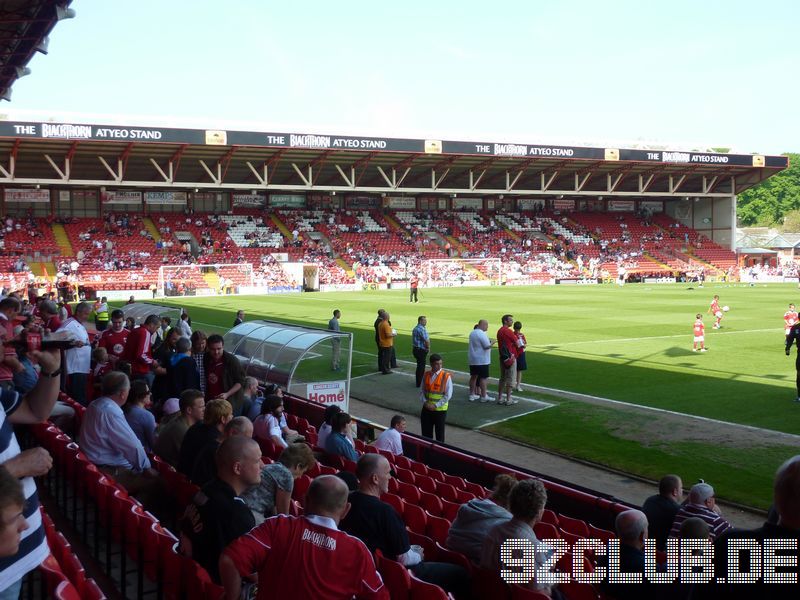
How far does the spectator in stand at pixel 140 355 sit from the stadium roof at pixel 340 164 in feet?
138

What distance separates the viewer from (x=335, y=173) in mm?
65812

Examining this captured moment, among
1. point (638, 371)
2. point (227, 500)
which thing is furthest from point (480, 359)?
point (227, 500)

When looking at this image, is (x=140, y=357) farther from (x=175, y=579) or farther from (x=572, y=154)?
(x=572, y=154)

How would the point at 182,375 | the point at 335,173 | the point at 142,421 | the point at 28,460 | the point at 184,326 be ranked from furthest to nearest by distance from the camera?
the point at 335,173 → the point at 184,326 → the point at 182,375 → the point at 142,421 → the point at 28,460

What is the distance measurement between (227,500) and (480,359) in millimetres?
12249

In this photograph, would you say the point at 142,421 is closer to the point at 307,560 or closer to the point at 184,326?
the point at 307,560

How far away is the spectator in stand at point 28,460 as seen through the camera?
130 inches

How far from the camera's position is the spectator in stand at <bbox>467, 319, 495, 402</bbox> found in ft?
52.4

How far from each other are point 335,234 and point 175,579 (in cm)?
6388

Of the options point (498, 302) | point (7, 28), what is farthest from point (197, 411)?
point (498, 302)

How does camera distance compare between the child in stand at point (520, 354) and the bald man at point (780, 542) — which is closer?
the bald man at point (780, 542)

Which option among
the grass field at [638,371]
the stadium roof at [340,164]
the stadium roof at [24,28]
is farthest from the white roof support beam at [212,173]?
the stadium roof at [24,28]

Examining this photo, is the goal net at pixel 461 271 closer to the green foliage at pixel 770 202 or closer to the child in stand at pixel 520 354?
the child in stand at pixel 520 354

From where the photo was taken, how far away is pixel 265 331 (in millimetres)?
15531
